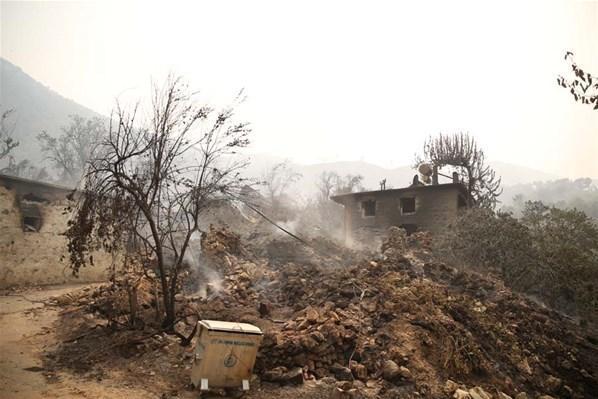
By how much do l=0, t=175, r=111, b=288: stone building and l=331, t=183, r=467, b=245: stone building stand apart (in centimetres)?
1420

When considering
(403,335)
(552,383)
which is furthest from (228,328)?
(552,383)

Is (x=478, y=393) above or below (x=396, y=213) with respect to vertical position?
below

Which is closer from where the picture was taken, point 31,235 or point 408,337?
point 408,337

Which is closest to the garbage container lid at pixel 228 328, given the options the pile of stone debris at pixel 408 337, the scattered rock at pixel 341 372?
the pile of stone debris at pixel 408 337

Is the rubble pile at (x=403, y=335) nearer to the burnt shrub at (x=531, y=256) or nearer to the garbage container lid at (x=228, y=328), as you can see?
the garbage container lid at (x=228, y=328)

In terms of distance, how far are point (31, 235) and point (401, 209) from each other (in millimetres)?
17614

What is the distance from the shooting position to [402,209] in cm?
2111

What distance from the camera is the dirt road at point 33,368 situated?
17.6ft

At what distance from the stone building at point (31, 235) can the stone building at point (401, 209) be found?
1420 centimetres

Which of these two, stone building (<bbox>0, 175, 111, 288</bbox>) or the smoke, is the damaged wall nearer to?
the smoke

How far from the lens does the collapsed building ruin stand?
64.3ft

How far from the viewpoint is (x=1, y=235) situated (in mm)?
12703

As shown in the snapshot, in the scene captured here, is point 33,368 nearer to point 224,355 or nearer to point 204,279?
point 224,355

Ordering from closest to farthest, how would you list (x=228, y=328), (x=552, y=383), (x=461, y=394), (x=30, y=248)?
(x=228, y=328) → (x=461, y=394) → (x=552, y=383) → (x=30, y=248)
